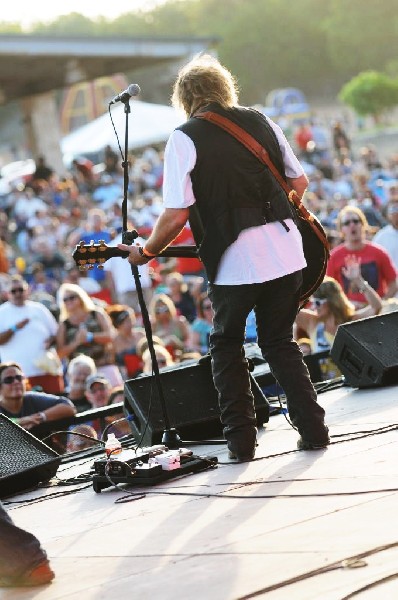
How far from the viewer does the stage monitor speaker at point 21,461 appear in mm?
6469

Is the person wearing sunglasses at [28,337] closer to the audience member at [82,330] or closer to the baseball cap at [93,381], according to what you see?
the audience member at [82,330]

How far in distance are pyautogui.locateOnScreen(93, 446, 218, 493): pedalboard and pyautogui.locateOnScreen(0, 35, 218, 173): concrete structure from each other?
21439 mm

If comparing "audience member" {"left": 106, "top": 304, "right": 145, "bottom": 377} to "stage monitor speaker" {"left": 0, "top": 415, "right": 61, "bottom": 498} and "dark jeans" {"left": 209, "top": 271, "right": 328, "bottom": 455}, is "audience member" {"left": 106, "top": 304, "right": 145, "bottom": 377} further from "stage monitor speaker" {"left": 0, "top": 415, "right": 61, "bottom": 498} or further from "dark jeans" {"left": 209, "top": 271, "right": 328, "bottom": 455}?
"dark jeans" {"left": 209, "top": 271, "right": 328, "bottom": 455}

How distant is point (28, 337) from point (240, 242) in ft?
20.6

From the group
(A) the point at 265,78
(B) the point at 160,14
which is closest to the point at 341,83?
(A) the point at 265,78

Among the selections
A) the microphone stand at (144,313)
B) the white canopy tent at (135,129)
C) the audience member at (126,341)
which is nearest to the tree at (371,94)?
the white canopy tent at (135,129)

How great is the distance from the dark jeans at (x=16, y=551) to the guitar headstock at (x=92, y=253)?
182cm

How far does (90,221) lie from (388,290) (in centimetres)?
728

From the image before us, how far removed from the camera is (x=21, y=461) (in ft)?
21.5

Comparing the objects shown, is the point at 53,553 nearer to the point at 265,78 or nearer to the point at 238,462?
the point at 238,462

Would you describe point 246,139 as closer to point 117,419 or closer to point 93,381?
point 117,419

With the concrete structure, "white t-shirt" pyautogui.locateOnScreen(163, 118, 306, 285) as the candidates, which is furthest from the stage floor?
the concrete structure

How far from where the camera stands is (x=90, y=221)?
17.6 metres

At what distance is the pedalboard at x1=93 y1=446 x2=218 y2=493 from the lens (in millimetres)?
5816
